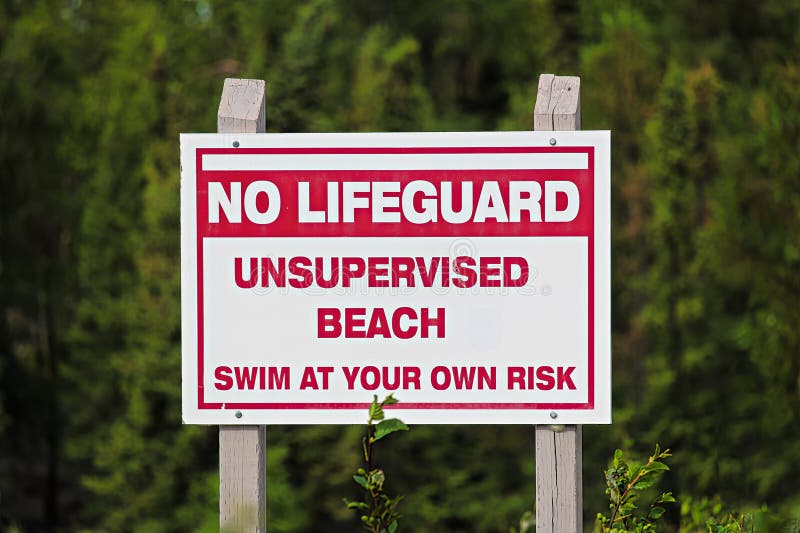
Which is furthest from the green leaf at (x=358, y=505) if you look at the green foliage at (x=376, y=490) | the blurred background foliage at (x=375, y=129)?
the blurred background foliage at (x=375, y=129)

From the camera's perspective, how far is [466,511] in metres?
16.8

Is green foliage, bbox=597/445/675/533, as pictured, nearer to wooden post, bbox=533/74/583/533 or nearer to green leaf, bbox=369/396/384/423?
wooden post, bbox=533/74/583/533

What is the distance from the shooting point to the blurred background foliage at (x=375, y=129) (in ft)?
47.3

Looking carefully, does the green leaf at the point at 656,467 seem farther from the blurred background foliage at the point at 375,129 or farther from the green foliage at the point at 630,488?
the blurred background foliage at the point at 375,129

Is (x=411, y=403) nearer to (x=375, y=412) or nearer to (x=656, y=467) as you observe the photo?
(x=375, y=412)

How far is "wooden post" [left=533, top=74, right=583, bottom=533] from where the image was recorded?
3709mm

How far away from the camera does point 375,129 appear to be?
17078 millimetres

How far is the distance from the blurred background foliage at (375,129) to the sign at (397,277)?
921 cm

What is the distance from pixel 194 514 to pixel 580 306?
12522mm

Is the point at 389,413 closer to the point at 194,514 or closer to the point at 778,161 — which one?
the point at 778,161

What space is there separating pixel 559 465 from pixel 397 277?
81 centimetres

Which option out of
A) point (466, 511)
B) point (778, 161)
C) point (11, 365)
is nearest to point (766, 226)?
point (778, 161)

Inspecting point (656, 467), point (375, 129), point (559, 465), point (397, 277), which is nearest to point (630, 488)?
point (656, 467)

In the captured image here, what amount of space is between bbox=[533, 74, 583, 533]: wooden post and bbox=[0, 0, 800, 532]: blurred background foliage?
9.19 meters
